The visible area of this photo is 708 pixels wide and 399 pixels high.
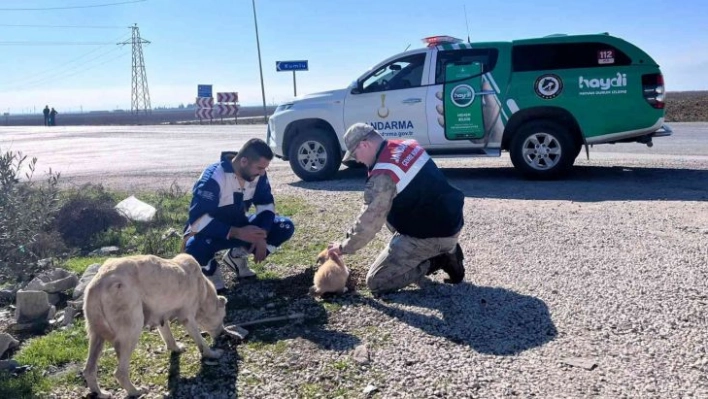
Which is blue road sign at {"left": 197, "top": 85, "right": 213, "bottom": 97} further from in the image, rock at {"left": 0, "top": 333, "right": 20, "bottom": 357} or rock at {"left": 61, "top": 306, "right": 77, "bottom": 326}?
rock at {"left": 0, "top": 333, "right": 20, "bottom": 357}

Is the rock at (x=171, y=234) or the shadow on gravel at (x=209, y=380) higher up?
the rock at (x=171, y=234)

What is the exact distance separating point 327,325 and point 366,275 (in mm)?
1181

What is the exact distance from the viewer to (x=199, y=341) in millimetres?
4141

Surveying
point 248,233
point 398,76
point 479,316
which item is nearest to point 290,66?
point 398,76

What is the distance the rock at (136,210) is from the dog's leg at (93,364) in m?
4.87

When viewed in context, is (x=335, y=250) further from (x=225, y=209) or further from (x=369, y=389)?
(x=369, y=389)

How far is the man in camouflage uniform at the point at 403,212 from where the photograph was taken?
16.7 ft

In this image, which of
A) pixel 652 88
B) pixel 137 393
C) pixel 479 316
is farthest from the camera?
pixel 652 88

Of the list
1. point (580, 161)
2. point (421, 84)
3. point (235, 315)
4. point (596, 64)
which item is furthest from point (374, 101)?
point (235, 315)

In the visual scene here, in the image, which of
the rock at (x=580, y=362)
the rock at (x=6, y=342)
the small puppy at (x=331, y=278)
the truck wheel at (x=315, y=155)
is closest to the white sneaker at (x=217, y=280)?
the small puppy at (x=331, y=278)

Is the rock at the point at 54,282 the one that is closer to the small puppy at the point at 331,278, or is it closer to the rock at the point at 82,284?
the rock at the point at 82,284

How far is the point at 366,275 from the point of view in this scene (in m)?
5.80

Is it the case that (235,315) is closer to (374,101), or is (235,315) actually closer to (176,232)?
(176,232)

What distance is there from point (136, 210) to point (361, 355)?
17.9ft
